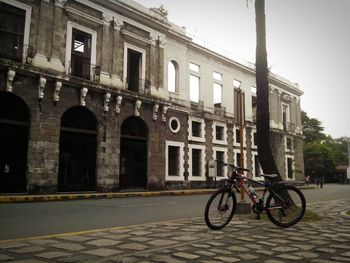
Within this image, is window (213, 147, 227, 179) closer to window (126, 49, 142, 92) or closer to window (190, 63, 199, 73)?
window (190, 63, 199, 73)

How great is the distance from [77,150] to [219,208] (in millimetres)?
14442

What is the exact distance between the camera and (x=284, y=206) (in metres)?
6.82

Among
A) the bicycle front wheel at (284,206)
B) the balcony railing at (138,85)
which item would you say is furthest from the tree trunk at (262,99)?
the balcony railing at (138,85)

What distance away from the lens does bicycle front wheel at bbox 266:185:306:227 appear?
6766 mm

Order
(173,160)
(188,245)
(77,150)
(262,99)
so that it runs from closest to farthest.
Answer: (188,245) → (262,99) → (77,150) → (173,160)

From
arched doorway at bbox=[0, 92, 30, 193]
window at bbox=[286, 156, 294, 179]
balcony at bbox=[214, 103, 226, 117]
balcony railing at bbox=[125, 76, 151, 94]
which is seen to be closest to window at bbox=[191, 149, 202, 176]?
balcony at bbox=[214, 103, 226, 117]

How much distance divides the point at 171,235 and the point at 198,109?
74.2ft

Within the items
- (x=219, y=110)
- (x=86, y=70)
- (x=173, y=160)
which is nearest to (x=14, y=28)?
(x=86, y=70)

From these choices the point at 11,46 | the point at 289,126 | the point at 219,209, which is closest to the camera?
the point at 219,209

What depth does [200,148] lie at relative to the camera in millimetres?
27562

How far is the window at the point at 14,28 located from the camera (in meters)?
17.3

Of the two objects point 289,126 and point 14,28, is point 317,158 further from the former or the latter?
point 14,28

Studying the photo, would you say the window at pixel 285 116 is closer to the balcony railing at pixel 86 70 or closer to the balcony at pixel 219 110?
the balcony at pixel 219 110

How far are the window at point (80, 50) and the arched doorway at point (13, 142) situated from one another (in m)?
3.74
